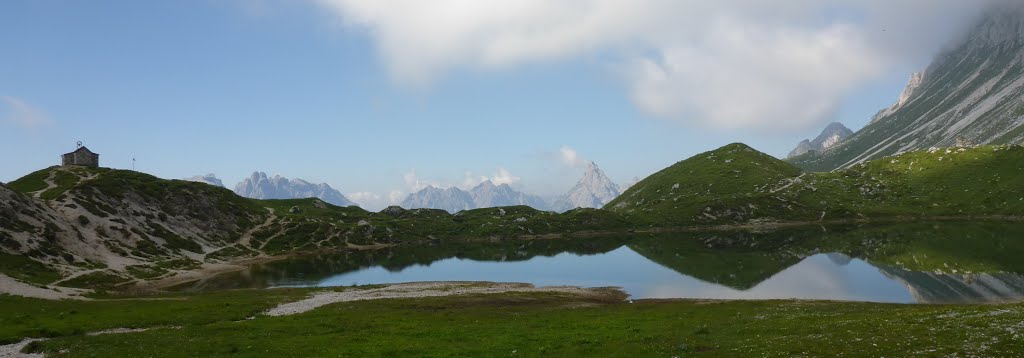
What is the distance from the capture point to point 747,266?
382 feet

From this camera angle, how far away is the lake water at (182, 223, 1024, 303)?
3310 inches

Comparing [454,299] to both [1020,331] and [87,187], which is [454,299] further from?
[87,187]

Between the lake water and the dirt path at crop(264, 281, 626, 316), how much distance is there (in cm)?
764

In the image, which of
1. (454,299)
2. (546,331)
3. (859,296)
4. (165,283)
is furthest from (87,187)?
(859,296)

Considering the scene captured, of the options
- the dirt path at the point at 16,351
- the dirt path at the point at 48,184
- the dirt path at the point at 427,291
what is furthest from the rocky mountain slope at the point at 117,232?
the dirt path at the point at 16,351

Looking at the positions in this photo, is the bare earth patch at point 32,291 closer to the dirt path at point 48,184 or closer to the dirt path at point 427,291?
the dirt path at point 427,291

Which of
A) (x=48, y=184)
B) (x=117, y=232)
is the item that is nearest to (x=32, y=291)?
Answer: (x=117, y=232)

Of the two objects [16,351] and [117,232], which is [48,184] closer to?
[117,232]

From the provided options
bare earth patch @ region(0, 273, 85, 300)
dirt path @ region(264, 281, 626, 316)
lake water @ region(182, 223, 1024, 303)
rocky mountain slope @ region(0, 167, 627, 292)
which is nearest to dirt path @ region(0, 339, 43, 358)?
dirt path @ region(264, 281, 626, 316)

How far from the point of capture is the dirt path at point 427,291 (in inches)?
2940

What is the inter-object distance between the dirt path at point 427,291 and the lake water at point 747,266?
7.64 metres

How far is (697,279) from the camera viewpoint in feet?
339

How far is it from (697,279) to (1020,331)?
75499 mm

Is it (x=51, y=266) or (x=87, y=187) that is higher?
(x=87, y=187)
